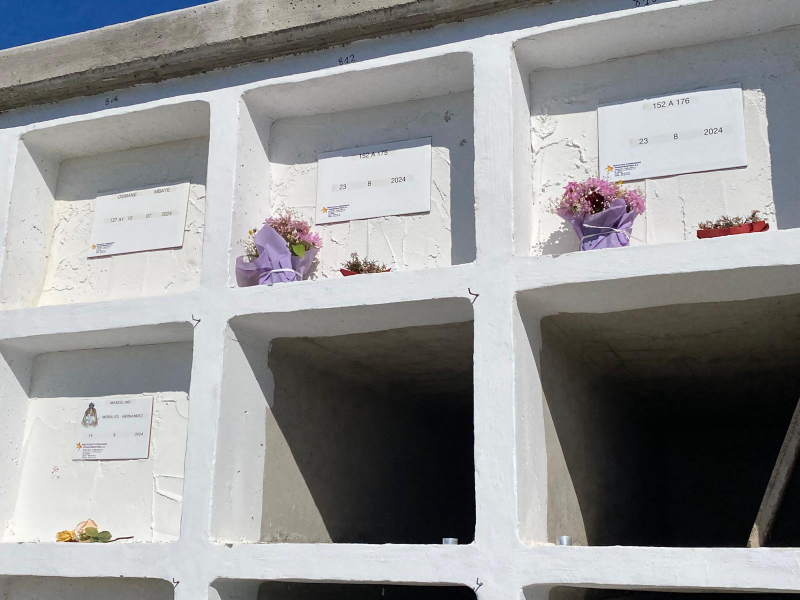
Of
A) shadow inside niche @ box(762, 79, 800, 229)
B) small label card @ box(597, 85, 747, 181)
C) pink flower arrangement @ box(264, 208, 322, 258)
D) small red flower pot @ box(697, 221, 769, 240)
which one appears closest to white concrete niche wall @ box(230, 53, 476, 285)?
pink flower arrangement @ box(264, 208, 322, 258)

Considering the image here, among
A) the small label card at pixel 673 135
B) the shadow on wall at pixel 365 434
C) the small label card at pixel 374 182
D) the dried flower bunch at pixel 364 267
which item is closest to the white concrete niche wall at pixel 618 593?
the shadow on wall at pixel 365 434

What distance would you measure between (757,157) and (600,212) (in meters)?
0.97

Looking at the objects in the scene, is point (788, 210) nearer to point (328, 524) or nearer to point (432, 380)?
point (432, 380)

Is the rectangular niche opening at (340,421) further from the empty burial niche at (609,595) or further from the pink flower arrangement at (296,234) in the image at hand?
the empty burial niche at (609,595)

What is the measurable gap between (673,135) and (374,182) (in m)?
1.93

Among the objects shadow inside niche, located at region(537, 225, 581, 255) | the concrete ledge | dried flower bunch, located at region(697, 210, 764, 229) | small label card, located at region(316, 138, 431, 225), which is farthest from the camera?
small label card, located at region(316, 138, 431, 225)

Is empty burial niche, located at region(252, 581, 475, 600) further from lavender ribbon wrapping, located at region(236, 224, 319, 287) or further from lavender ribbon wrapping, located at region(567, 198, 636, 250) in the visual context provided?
lavender ribbon wrapping, located at region(567, 198, 636, 250)

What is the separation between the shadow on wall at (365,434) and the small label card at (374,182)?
2.75 ft

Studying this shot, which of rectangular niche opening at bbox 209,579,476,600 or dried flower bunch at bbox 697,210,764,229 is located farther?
rectangular niche opening at bbox 209,579,476,600

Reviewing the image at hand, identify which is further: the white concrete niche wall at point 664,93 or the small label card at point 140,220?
the small label card at point 140,220

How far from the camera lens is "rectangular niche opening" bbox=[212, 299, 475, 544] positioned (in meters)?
5.43

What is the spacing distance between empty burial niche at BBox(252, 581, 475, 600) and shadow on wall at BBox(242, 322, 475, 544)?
311 mm

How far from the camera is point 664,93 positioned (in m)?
5.22

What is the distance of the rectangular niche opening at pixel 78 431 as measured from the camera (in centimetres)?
571
